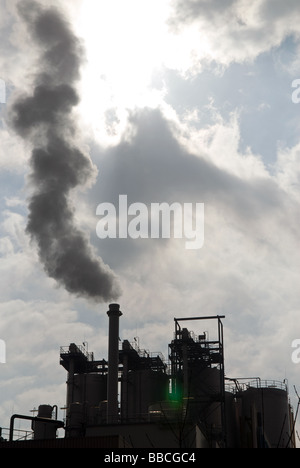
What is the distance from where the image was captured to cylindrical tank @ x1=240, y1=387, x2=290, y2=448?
52084 millimetres

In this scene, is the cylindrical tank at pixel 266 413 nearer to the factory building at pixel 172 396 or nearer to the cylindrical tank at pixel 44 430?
the factory building at pixel 172 396

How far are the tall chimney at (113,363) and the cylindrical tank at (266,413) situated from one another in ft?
32.0

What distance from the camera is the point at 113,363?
167 ft

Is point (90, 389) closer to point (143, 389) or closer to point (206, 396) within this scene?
point (143, 389)

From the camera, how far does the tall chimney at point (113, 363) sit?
49969 millimetres

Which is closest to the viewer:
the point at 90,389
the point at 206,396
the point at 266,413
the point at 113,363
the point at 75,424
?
the point at 75,424

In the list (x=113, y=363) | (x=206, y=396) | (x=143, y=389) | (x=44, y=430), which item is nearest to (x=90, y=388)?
(x=143, y=389)

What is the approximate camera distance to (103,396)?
190ft

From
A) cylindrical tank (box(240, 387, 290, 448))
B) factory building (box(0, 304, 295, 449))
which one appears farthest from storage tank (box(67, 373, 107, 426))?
cylindrical tank (box(240, 387, 290, 448))

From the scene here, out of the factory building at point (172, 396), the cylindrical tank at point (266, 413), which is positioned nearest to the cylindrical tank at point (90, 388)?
the factory building at point (172, 396)

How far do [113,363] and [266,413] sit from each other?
1262 cm

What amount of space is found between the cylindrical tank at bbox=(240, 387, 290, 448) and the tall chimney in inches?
384

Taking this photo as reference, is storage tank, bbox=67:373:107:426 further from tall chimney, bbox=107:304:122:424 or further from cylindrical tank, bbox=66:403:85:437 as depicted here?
cylindrical tank, bbox=66:403:85:437
